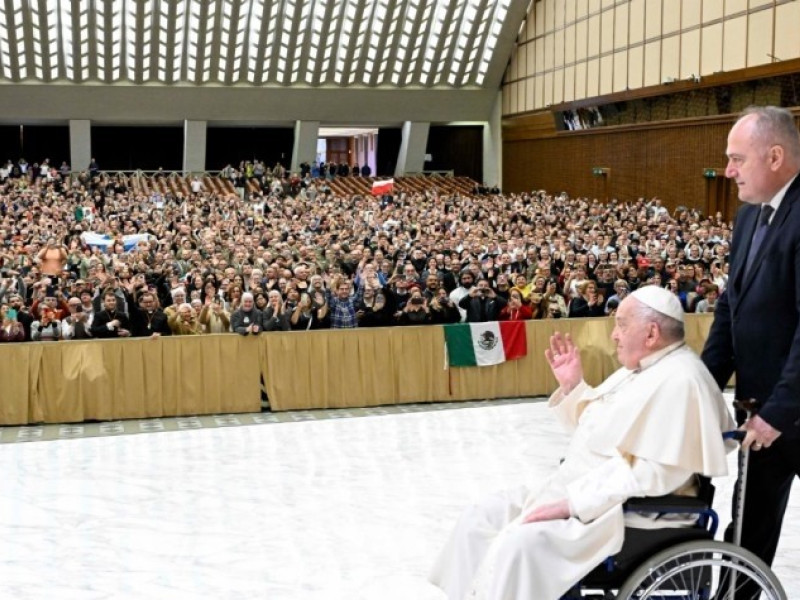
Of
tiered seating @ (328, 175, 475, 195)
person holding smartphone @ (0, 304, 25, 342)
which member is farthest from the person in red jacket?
tiered seating @ (328, 175, 475, 195)

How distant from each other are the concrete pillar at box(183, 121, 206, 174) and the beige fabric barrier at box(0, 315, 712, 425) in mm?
33491

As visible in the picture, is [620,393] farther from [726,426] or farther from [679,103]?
[679,103]

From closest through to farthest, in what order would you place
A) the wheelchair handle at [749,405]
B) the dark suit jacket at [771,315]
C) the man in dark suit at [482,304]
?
1. the dark suit jacket at [771,315]
2. the wheelchair handle at [749,405]
3. the man in dark suit at [482,304]

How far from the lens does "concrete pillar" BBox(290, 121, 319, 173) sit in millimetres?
45906

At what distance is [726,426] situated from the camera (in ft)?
14.3

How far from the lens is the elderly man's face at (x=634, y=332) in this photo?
437 centimetres

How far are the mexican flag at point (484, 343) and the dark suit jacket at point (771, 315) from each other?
8.70 m

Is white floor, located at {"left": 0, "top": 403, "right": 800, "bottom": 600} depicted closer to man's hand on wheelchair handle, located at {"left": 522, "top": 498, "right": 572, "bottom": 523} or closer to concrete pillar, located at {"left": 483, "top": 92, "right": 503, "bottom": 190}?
man's hand on wheelchair handle, located at {"left": 522, "top": 498, "right": 572, "bottom": 523}

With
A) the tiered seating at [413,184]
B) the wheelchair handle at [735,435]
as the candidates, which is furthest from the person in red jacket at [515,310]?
the tiered seating at [413,184]

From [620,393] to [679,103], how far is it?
28.5 meters

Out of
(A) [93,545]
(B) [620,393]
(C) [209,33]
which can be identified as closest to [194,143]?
(C) [209,33]

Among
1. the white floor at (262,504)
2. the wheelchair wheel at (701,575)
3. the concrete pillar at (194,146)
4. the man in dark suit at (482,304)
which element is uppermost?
the concrete pillar at (194,146)

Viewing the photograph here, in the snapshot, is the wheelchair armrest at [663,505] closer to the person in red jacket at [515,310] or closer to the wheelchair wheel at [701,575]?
the wheelchair wheel at [701,575]

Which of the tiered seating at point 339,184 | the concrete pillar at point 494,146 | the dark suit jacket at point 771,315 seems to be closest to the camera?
the dark suit jacket at point 771,315
